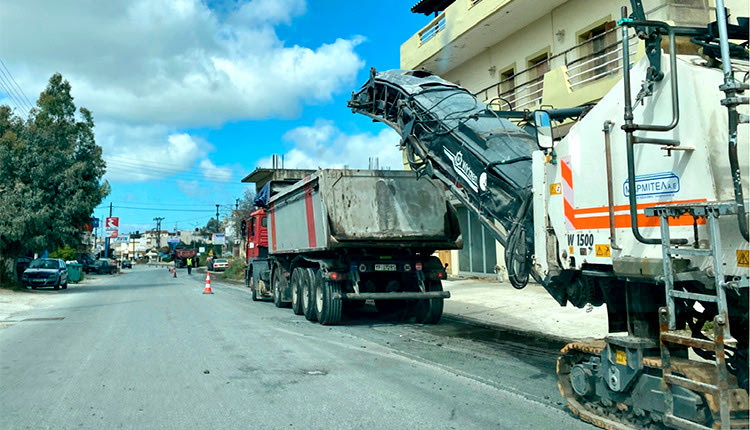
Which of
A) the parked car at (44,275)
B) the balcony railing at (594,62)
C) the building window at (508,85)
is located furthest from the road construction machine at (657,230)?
the parked car at (44,275)

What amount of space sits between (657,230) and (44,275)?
92.3 feet

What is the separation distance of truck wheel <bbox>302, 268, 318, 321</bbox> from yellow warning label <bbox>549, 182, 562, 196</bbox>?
704 cm

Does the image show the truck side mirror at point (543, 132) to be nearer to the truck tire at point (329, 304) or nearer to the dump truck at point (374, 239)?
the dump truck at point (374, 239)

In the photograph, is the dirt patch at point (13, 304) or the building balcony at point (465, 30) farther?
the building balcony at point (465, 30)

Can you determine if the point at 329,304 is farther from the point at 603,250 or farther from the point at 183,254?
the point at 183,254

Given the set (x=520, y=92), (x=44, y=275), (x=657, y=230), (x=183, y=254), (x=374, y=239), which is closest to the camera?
(x=657, y=230)

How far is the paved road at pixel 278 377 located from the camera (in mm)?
5203

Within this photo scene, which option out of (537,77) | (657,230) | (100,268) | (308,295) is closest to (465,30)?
(537,77)

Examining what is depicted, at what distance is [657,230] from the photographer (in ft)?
14.4

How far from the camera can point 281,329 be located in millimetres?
10930

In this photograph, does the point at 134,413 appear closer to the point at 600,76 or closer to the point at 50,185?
the point at 600,76

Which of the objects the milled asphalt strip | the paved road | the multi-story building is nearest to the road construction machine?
the milled asphalt strip

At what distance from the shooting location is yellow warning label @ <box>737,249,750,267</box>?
148 inches

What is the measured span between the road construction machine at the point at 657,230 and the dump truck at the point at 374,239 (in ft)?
16.1
